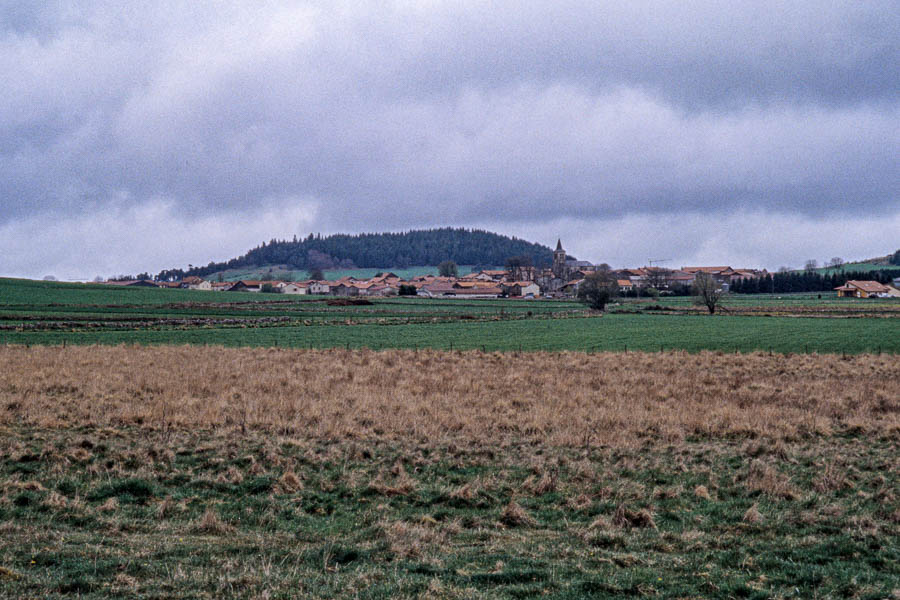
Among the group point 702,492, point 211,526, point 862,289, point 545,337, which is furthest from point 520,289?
point 211,526

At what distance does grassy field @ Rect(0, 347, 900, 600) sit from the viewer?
713 cm

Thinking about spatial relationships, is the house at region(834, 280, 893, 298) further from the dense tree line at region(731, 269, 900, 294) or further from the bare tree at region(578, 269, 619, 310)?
the bare tree at region(578, 269, 619, 310)

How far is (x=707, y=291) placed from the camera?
97375 mm

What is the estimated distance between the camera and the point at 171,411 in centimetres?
1797

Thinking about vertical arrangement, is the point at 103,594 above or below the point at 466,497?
above

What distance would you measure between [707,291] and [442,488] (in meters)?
94.6

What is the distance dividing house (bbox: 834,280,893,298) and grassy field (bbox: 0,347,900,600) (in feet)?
486

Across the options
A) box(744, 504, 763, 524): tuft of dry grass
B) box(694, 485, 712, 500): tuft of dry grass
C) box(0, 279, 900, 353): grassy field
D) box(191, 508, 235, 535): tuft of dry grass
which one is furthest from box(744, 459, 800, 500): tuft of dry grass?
box(0, 279, 900, 353): grassy field

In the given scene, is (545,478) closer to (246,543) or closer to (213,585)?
(246,543)

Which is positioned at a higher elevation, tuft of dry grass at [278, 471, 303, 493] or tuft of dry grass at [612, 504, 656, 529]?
tuft of dry grass at [278, 471, 303, 493]

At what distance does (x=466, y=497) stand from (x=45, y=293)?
11624 cm

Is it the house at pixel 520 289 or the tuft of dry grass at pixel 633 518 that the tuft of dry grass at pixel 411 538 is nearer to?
the tuft of dry grass at pixel 633 518

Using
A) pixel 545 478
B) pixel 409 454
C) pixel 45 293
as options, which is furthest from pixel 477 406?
pixel 45 293

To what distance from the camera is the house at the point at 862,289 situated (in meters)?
149
